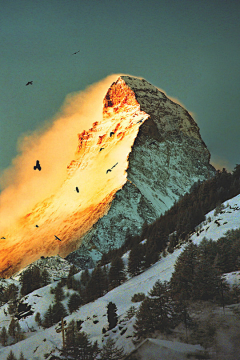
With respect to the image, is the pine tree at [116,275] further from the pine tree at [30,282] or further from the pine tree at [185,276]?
the pine tree at [185,276]

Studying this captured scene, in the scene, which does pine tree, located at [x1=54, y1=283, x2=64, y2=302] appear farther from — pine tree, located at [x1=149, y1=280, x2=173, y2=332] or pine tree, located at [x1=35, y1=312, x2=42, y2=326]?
pine tree, located at [x1=149, y1=280, x2=173, y2=332]

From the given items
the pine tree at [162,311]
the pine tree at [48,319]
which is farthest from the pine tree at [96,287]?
the pine tree at [162,311]

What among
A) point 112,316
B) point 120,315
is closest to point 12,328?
point 112,316

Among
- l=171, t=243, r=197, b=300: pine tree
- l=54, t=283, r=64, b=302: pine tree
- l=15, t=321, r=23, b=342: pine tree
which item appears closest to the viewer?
l=171, t=243, r=197, b=300: pine tree

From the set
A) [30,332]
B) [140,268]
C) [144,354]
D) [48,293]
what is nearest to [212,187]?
[140,268]

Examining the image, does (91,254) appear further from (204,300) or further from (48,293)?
(204,300)

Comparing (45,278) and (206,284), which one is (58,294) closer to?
(45,278)

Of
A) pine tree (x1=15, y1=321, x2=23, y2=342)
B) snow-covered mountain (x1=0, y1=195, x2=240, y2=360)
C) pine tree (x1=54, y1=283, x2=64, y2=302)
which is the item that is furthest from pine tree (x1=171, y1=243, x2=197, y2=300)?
pine tree (x1=54, y1=283, x2=64, y2=302)
